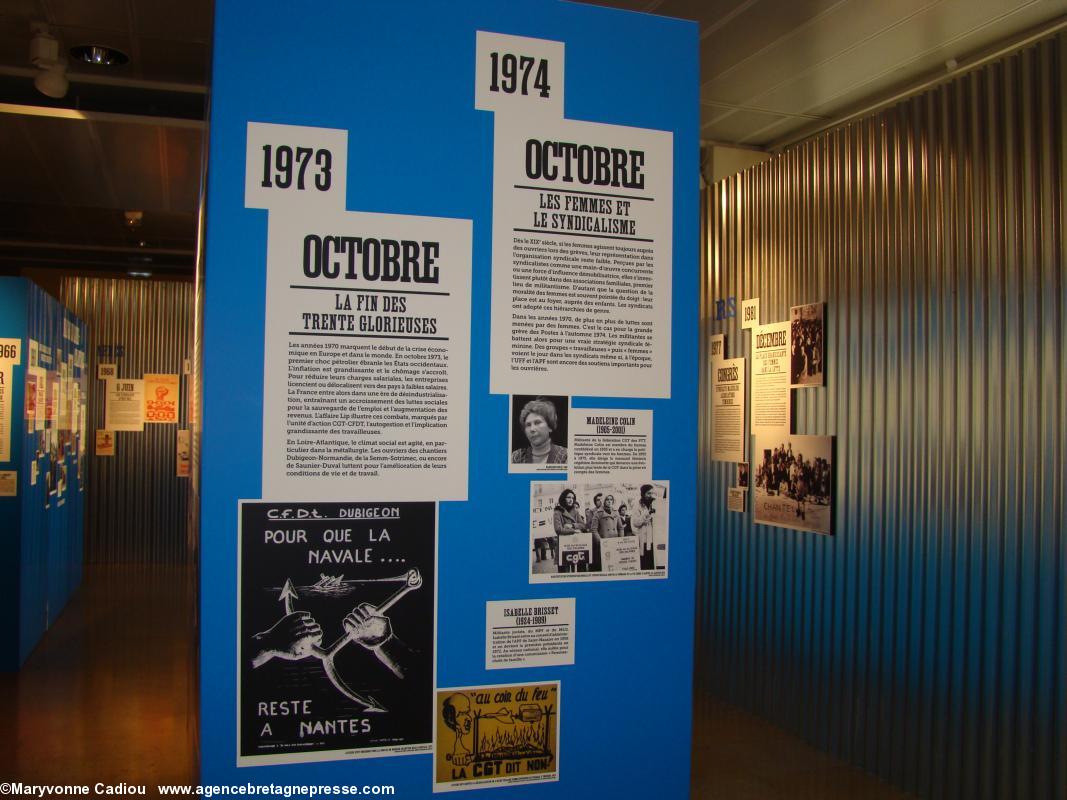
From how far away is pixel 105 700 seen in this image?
18.9 ft

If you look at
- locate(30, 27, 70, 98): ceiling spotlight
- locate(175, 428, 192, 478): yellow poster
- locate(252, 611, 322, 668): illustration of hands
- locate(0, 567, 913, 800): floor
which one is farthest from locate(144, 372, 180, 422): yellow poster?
locate(252, 611, 322, 668): illustration of hands

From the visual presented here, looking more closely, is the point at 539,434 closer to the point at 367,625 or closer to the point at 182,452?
the point at 367,625

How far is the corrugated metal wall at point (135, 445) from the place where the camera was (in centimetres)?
1125

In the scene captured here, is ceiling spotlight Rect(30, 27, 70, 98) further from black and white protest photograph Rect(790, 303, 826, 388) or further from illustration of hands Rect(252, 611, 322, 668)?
illustration of hands Rect(252, 611, 322, 668)

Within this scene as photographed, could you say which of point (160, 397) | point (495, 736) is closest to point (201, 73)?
point (495, 736)

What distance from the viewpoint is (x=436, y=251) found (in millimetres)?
2098

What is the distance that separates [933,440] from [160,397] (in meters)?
9.85

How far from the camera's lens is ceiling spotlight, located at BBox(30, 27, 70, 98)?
5273mm

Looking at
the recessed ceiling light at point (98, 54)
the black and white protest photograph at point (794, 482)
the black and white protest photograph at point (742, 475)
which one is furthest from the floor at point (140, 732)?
the recessed ceiling light at point (98, 54)

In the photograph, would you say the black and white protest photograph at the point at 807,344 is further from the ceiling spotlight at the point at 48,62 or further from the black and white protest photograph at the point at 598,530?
the ceiling spotlight at the point at 48,62

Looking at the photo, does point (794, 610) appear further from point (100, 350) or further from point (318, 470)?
point (100, 350)

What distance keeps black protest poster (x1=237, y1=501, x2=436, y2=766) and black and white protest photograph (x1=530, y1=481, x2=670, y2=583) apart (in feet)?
0.89

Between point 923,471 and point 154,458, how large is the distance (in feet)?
32.0

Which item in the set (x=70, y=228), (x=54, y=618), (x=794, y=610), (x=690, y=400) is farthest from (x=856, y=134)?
(x=70, y=228)
